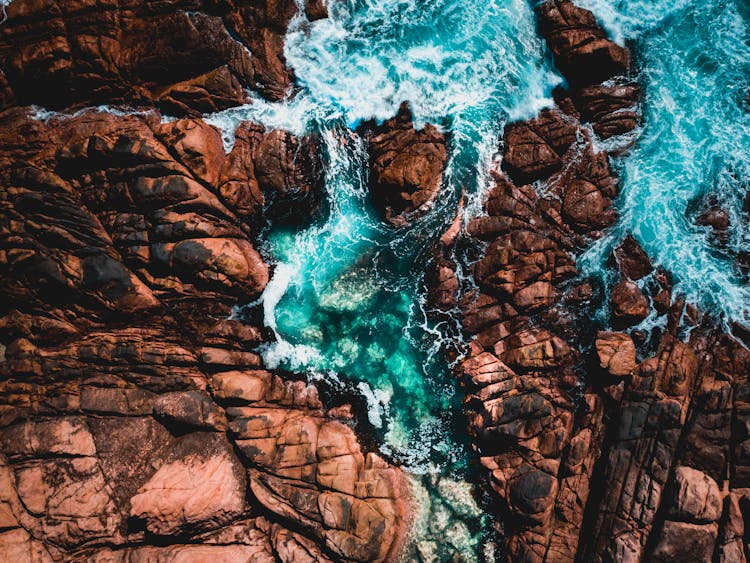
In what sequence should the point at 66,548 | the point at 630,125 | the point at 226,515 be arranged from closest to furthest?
the point at 66,548 → the point at 226,515 → the point at 630,125

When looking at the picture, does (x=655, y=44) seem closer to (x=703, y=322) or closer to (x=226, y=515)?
(x=703, y=322)

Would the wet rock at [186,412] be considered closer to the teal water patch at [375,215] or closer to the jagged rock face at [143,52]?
the teal water patch at [375,215]

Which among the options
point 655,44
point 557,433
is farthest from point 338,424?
A: point 655,44

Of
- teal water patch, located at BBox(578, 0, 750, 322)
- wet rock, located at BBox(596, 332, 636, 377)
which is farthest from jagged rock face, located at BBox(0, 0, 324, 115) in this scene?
wet rock, located at BBox(596, 332, 636, 377)

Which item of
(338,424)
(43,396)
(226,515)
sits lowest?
(226,515)

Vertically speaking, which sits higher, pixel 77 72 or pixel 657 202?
pixel 77 72

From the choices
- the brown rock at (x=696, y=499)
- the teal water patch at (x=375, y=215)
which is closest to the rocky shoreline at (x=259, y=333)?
the brown rock at (x=696, y=499)
